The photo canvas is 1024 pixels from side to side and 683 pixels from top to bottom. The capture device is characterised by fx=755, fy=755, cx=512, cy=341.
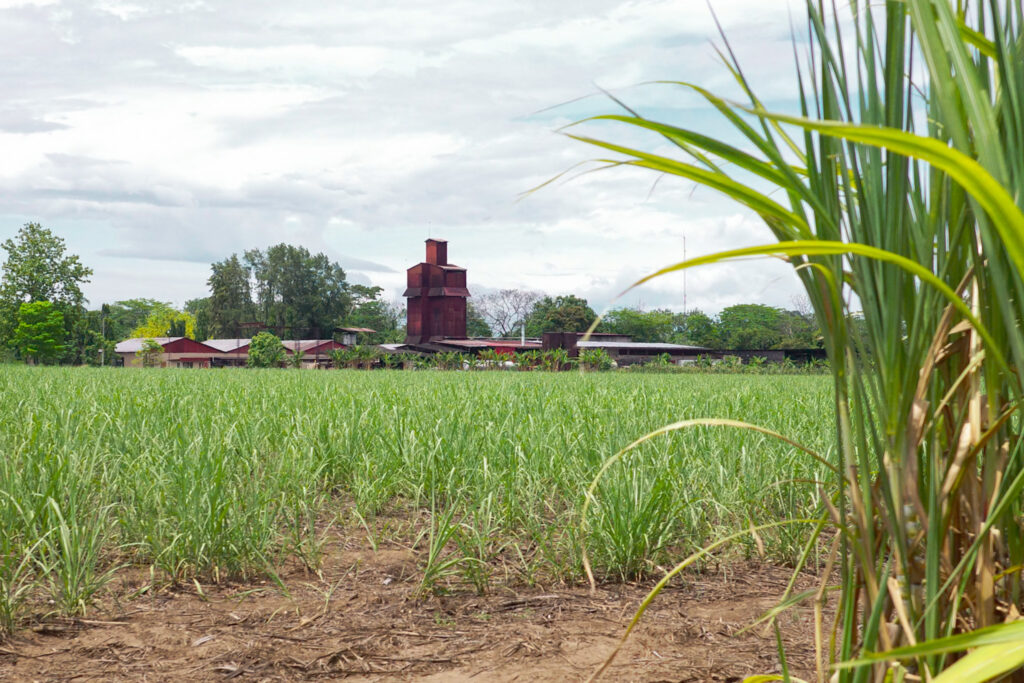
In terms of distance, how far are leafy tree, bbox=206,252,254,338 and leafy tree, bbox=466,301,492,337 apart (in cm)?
2106

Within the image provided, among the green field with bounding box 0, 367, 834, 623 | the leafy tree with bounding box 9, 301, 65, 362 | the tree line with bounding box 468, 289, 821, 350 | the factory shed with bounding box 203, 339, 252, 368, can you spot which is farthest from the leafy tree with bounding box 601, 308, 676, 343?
the green field with bounding box 0, 367, 834, 623

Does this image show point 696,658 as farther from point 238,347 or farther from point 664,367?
point 238,347

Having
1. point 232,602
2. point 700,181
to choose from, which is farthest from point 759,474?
point 700,181

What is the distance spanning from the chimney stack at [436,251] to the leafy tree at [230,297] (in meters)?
22.3

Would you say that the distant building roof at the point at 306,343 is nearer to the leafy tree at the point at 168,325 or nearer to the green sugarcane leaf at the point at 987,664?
the leafy tree at the point at 168,325

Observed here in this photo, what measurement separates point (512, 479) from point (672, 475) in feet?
2.29

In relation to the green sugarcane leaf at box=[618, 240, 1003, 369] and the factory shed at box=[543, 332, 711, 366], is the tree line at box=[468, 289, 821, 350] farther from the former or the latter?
the green sugarcane leaf at box=[618, 240, 1003, 369]

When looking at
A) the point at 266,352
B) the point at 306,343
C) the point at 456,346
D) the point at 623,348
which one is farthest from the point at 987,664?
the point at 306,343

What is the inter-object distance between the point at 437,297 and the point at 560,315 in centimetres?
1527

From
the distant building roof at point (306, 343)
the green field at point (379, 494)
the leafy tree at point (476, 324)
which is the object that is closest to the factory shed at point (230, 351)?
the distant building roof at point (306, 343)

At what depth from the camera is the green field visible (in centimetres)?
267

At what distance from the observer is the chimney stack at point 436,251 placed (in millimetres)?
54750

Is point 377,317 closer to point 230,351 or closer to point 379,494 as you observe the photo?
point 230,351

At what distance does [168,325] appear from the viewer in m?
83.9
